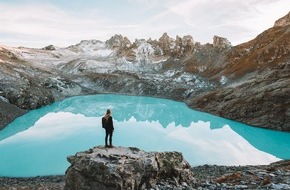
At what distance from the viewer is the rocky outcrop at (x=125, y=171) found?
22688mm

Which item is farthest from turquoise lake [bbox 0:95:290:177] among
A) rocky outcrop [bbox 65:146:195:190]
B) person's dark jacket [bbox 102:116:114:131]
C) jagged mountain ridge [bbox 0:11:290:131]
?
rocky outcrop [bbox 65:146:195:190]

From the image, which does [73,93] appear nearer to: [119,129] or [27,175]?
[119,129]

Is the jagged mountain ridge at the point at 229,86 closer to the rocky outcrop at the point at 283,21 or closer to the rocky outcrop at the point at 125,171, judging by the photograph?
the rocky outcrop at the point at 283,21

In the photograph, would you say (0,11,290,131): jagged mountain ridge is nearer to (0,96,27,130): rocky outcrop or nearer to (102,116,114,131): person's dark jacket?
(0,96,27,130): rocky outcrop

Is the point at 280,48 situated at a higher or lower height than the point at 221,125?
higher

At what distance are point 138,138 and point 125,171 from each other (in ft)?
167

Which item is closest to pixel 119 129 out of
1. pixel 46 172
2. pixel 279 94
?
pixel 46 172

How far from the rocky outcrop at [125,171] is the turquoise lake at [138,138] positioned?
24.7m

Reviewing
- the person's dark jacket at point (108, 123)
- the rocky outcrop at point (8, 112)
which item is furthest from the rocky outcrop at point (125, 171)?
the rocky outcrop at point (8, 112)

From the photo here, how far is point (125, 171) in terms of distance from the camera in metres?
22.8

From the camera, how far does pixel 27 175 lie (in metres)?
46.3

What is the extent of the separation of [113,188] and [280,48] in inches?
6194

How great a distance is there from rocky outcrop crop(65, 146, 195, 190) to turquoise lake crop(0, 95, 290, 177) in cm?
2472

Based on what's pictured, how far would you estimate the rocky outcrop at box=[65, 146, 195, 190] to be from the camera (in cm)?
2269
